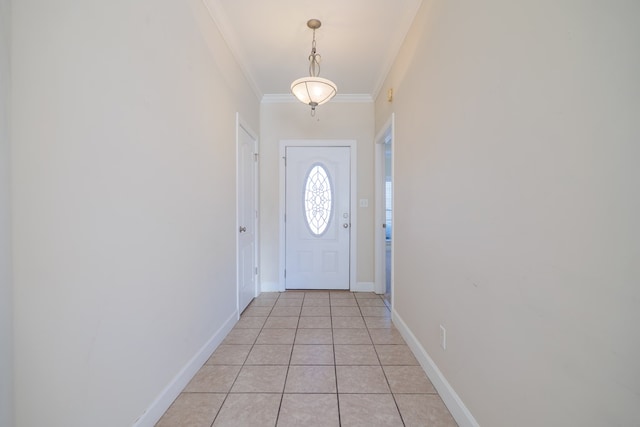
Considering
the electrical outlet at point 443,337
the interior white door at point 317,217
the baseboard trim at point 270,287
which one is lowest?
the baseboard trim at point 270,287

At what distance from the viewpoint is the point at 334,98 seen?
11.8 feet

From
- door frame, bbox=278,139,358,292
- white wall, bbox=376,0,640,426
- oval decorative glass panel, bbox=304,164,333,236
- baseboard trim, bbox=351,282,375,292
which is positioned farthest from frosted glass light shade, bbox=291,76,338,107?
baseboard trim, bbox=351,282,375,292

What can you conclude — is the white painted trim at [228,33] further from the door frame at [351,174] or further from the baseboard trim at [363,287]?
the baseboard trim at [363,287]

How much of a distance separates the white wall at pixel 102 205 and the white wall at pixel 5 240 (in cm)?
2

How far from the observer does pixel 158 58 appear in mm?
1404

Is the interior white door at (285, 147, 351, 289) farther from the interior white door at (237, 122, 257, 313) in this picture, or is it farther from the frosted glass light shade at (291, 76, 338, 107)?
the frosted glass light shade at (291, 76, 338, 107)

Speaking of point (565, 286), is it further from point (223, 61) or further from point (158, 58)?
point (223, 61)

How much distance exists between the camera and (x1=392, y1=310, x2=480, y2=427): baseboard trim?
132cm

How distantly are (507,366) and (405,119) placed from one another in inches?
74.1

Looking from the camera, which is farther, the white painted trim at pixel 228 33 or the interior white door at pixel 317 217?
the interior white door at pixel 317 217

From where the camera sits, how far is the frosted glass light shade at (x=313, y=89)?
7.30 ft

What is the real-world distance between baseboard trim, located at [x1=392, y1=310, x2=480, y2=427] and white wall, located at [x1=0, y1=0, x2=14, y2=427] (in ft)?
5.71

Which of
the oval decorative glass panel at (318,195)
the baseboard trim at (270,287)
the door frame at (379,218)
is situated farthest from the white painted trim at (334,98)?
the baseboard trim at (270,287)

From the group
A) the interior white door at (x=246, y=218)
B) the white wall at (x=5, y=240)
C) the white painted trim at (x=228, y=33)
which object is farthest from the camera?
the interior white door at (x=246, y=218)
